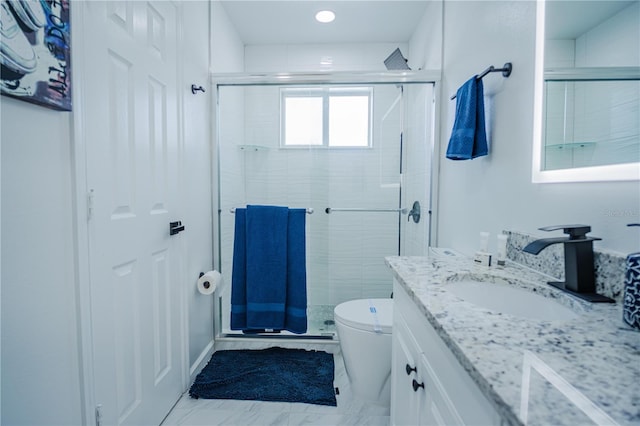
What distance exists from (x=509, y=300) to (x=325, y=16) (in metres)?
2.35

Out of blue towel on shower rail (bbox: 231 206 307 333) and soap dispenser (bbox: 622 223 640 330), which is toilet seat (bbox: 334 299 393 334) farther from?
soap dispenser (bbox: 622 223 640 330)

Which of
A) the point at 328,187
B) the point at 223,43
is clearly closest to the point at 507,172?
the point at 328,187

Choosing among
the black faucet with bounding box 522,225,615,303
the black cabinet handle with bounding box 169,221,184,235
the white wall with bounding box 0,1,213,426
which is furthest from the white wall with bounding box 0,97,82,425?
the black faucet with bounding box 522,225,615,303

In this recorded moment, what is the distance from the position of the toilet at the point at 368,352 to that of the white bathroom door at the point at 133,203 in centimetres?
89

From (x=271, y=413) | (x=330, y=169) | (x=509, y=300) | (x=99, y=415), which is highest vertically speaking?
(x=330, y=169)

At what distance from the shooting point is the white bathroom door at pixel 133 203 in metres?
0.98

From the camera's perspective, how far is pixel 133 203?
3.81 feet

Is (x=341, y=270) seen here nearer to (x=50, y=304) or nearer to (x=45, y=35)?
(x=50, y=304)

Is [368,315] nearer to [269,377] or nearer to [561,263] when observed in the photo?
[269,377]

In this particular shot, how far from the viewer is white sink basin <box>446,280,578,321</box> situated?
77 centimetres

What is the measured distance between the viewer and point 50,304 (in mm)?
826

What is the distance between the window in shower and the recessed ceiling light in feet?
2.15

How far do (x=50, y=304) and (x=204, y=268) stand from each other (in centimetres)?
A: 108

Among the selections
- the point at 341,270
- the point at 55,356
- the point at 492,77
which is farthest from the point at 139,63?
the point at 341,270
